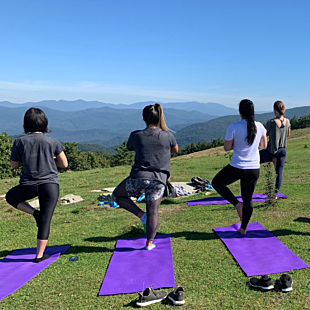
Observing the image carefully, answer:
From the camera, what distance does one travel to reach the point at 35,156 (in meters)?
5.07

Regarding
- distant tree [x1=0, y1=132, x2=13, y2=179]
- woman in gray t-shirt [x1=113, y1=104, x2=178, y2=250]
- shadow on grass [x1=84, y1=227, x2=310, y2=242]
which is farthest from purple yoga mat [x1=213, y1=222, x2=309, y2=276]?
distant tree [x1=0, y1=132, x2=13, y2=179]

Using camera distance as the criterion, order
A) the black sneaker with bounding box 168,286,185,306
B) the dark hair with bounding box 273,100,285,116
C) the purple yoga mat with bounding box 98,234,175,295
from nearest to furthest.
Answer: the black sneaker with bounding box 168,286,185,306, the purple yoga mat with bounding box 98,234,175,295, the dark hair with bounding box 273,100,285,116

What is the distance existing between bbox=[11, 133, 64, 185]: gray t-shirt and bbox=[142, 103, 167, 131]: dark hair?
1.61 meters

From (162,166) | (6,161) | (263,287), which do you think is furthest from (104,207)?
(6,161)

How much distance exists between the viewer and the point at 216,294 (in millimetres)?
3947

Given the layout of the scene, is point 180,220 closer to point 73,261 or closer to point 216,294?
point 73,261

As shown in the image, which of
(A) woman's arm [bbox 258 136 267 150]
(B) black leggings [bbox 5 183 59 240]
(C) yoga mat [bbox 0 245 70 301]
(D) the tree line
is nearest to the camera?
(C) yoga mat [bbox 0 245 70 301]

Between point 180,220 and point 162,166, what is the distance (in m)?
2.71

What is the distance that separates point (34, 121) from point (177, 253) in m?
3.34

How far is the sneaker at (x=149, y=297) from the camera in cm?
375

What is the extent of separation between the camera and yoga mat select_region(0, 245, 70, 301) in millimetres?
4585

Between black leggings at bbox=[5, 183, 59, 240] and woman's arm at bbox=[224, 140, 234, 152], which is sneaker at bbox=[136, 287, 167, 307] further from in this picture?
woman's arm at bbox=[224, 140, 234, 152]

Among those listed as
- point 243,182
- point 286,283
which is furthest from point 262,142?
point 286,283

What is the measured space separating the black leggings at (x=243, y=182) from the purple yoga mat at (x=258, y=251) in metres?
0.36
